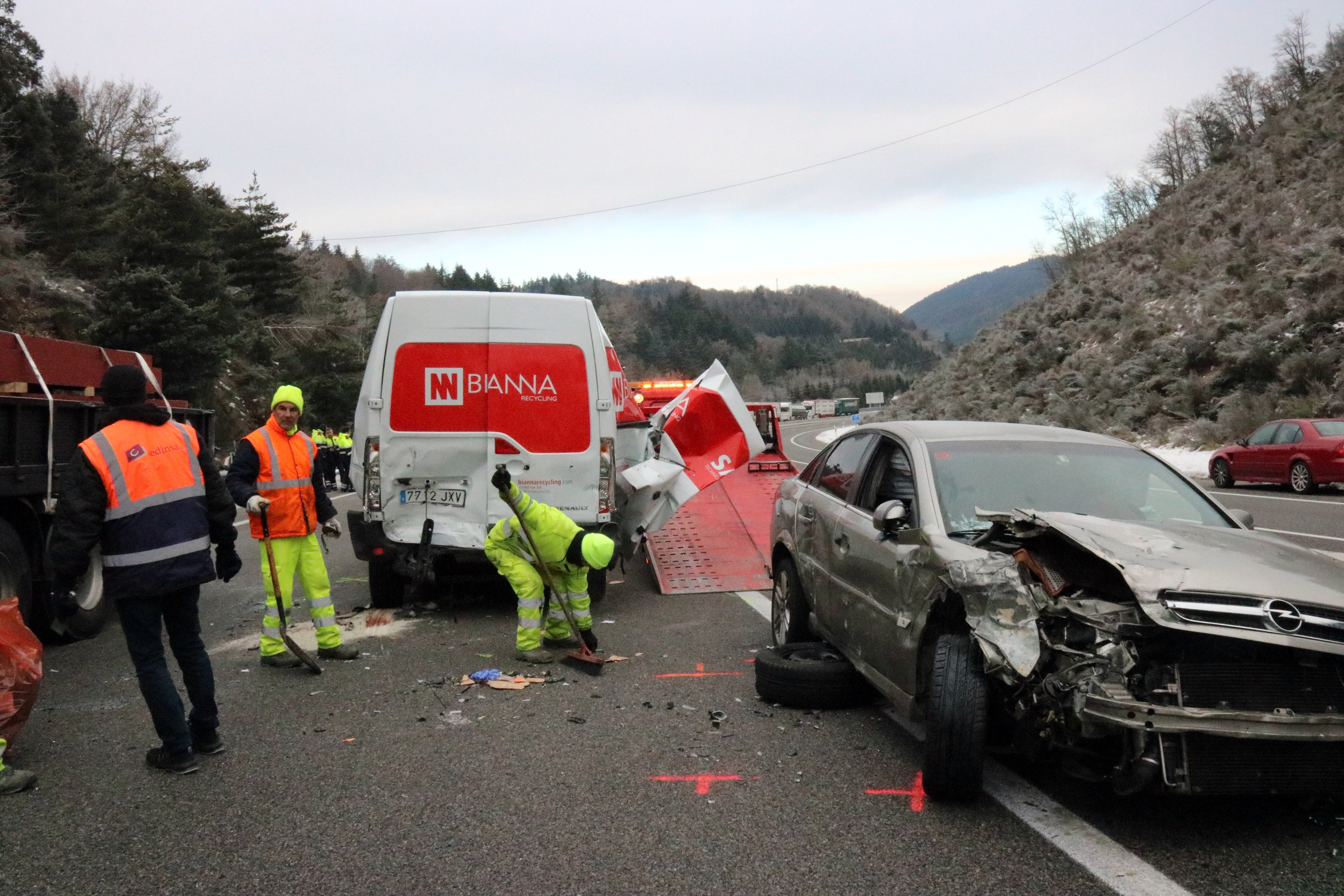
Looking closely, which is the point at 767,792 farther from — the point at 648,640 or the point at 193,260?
the point at 193,260

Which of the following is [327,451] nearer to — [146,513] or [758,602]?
[758,602]

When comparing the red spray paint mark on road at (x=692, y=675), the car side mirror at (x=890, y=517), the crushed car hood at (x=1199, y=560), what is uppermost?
the car side mirror at (x=890, y=517)

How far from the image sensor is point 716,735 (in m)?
5.12

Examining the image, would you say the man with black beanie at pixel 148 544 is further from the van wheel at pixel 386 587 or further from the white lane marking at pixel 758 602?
the white lane marking at pixel 758 602

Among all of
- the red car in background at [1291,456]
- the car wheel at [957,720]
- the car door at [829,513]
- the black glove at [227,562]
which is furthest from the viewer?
the red car in background at [1291,456]

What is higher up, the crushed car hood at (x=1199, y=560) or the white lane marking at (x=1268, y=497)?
the crushed car hood at (x=1199, y=560)

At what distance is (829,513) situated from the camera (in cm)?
580

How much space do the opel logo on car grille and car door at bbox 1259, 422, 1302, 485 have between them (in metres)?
16.1

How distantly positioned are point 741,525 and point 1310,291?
26526mm

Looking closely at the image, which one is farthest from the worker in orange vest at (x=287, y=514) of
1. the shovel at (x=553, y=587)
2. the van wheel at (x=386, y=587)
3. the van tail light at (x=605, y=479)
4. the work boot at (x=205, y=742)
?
the van tail light at (x=605, y=479)

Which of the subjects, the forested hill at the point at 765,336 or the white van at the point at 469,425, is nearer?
the white van at the point at 469,425

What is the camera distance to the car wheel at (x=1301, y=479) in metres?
17.2

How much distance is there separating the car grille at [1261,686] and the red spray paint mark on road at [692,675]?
3.20 meters

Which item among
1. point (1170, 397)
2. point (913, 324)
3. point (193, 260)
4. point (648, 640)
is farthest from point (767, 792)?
point (913, 324)
